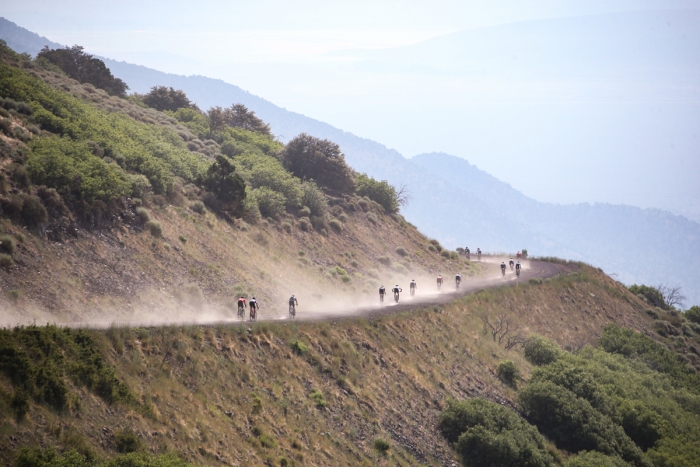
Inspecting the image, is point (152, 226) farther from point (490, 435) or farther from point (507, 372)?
point (507, 372)

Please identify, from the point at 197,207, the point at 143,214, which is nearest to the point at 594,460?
the point at 143,214

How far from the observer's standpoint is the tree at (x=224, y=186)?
46.1 m

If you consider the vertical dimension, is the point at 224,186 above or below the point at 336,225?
above

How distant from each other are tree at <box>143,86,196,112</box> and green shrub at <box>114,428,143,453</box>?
7134cm

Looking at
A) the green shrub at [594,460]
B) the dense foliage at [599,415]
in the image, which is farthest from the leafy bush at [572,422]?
the green shrub at [594,460]

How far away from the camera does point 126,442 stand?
1523cm

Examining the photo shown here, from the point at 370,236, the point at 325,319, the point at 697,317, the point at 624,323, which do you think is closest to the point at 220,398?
the point at 325,319

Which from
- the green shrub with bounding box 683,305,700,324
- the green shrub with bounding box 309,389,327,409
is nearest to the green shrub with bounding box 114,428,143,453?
the green shrub with bounding box 309,389,327,409

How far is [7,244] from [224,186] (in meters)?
22.2

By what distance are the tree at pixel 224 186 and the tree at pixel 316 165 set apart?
18526 mm

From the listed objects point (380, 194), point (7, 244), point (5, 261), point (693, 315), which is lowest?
point (693, 315)

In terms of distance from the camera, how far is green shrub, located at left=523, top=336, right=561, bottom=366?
40.9 meters

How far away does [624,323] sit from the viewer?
192 feet

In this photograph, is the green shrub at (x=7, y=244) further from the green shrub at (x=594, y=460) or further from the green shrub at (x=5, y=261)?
the green shrub at (x=594, y=460)
